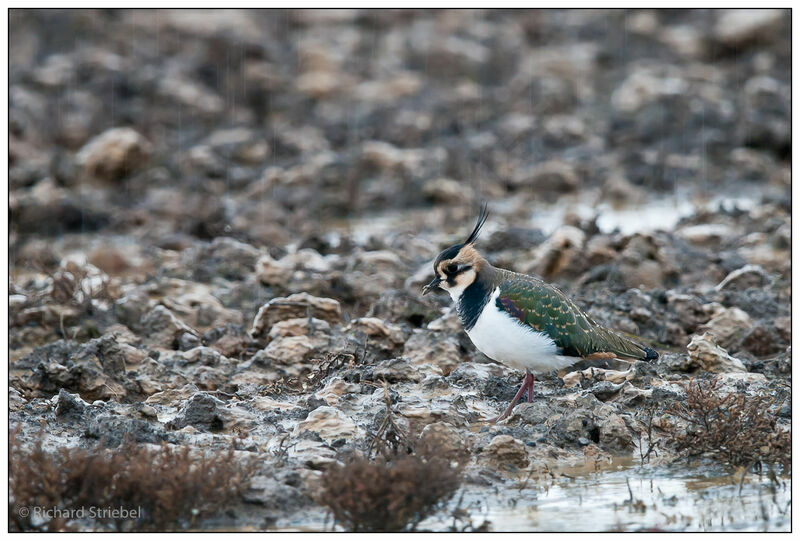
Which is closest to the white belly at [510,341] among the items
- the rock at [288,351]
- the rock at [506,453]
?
the rock at [506,453]

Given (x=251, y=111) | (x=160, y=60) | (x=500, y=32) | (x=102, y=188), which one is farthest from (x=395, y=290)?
(x=500, y=32)

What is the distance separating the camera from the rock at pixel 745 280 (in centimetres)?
1142

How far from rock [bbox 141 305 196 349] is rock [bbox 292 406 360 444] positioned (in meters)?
3.05

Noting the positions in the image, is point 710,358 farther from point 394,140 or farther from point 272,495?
point 394,140

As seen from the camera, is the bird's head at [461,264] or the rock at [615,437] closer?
the rock at [615,437]

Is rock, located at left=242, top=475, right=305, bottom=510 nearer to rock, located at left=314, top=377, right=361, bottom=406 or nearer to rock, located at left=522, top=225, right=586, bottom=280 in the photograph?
rock, located at left=314, top=377, right=361, bottom=406

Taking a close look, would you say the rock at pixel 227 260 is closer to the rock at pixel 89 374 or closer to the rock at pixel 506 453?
the rock at pixel 89 374

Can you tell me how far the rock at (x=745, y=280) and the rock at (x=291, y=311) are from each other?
4.04m

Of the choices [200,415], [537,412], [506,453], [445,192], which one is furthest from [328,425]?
[445,192]

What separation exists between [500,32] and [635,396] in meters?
19.5

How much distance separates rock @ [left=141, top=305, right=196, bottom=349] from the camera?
34.2 feet

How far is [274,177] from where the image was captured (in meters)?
18.3

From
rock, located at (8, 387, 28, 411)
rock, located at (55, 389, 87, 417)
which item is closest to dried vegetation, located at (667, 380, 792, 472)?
rock, located at (55, 389, 87, 417)

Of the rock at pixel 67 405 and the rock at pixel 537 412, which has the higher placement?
the rock at pixel 537 412
